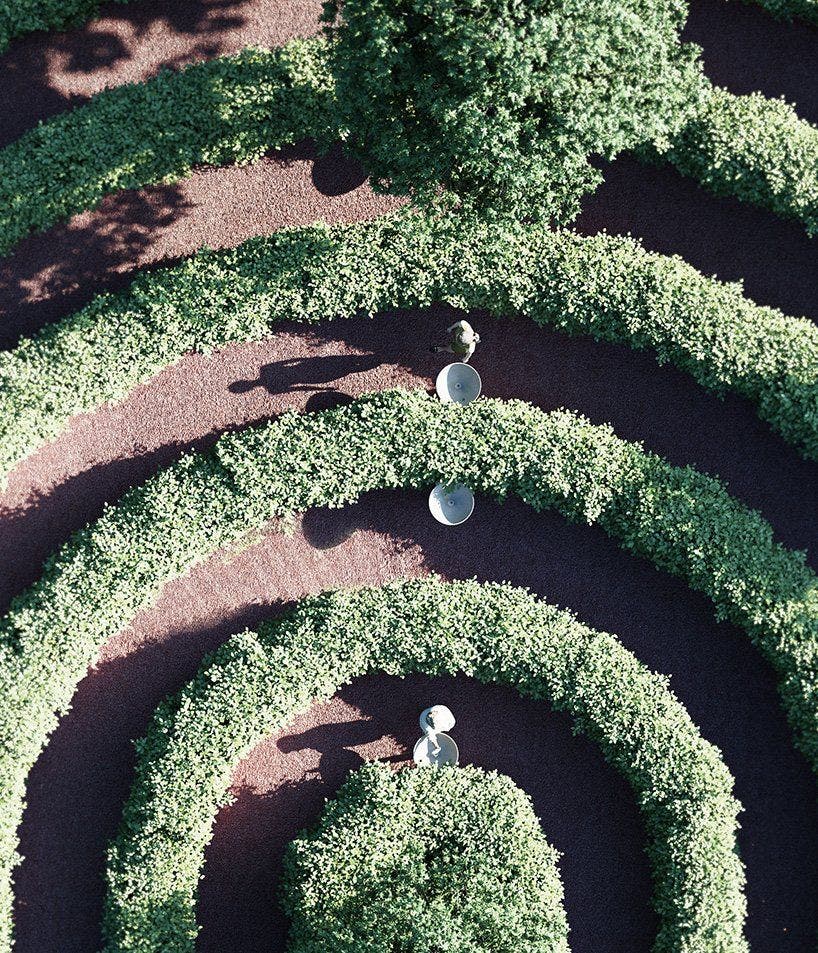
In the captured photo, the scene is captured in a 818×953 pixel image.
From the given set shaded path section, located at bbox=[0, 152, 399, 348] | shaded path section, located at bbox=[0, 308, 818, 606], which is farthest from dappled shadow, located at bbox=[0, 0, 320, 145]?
shaded path section, located at bbox=[0, 308, 818, 606]

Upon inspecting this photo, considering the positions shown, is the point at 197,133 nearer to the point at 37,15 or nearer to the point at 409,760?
the point at 37,15

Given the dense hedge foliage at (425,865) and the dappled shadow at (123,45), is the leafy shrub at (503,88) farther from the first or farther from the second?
the dense hedge foliage at (425,865)

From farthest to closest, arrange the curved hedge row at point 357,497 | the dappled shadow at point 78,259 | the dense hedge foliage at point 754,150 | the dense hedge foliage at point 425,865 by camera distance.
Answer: the dappled shadow at point 78,259, the dense hedge foliage at point 754,150, the curved hedge row at point 357,497, the dense hedge foliage at point 425,865

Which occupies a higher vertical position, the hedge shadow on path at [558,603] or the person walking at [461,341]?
the person walking at [461,341]

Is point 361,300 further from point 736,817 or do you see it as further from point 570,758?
point 736,817

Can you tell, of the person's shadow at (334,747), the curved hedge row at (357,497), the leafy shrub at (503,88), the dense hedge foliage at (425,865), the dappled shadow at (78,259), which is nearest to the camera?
the leafy shrub at (503,88)

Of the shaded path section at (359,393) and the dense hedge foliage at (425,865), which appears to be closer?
the dense hedge foliage at (425,865)

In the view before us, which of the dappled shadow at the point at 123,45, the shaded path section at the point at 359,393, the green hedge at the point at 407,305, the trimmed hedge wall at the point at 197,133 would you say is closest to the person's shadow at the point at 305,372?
the shaded path section at the point at 359,393

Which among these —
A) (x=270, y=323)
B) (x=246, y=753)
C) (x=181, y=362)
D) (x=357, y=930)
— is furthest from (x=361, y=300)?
(x=357, y=930)
